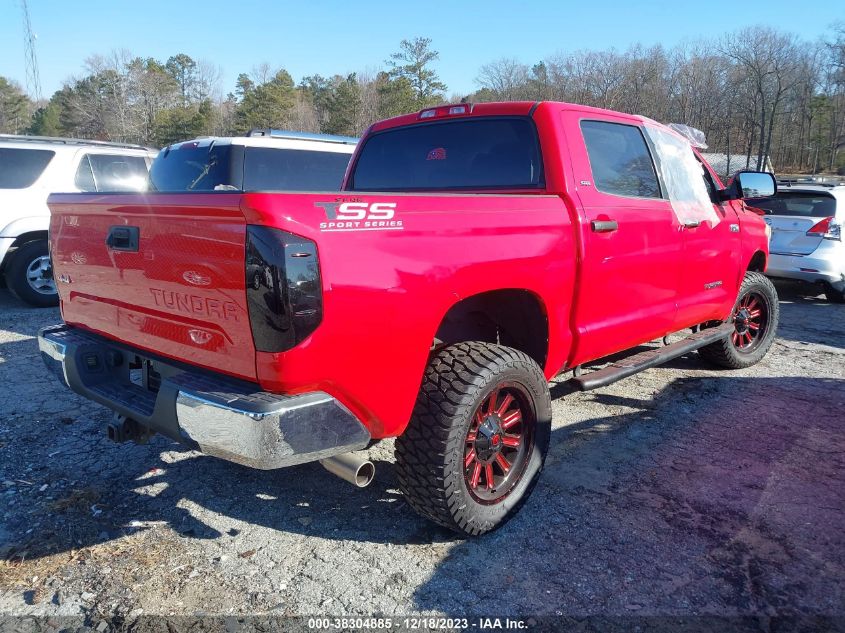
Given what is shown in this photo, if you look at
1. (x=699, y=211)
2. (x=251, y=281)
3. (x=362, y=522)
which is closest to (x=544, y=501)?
(x=362, y=522)

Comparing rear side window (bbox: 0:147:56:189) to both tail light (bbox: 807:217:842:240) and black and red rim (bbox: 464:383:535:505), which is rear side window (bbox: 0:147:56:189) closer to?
black and red rim (bbox: 464:383:535:505)

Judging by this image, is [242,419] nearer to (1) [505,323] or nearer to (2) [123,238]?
(2) [123,238]

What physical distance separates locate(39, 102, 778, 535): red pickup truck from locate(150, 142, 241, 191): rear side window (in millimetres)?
3285

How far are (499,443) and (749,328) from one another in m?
3.85

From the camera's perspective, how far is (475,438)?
2891 mm

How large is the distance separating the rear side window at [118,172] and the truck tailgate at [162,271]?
19.1 feet

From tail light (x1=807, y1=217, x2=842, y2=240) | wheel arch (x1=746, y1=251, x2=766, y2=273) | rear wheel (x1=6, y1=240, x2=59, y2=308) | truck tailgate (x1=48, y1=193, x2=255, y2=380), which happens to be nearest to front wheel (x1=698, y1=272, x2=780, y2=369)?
wheel arch (x1=746, y1=251, x2=766, y2=273)

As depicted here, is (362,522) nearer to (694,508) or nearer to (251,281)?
(251,281)

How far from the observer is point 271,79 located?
59.6 m

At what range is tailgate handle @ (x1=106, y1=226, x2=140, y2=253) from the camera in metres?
2.56

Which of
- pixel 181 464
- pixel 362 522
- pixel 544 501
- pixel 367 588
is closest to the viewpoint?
pixel 367 588

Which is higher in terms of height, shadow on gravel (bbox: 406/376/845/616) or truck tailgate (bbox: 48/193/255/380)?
truck tailgate (bbox: 48/193/255/380)

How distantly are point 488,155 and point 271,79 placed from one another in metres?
61.8

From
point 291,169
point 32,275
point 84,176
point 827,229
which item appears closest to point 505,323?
point 291,169
